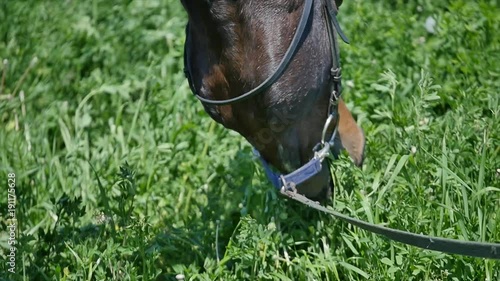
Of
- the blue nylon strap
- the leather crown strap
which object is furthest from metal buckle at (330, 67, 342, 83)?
the blue nylon strap

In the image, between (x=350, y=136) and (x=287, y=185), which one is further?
(x=350, y=136)

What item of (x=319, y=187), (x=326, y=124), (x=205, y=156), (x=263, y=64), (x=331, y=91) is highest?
(x=263, y=64)

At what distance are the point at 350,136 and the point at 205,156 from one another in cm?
123

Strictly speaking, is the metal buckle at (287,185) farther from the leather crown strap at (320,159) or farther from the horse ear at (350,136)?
the horse ear at (350,136)

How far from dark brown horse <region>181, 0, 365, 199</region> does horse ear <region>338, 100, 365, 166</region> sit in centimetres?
47

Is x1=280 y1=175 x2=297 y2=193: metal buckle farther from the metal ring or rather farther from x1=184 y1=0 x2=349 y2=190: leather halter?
the metal ring

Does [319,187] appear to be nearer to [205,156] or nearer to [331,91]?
[331,91]

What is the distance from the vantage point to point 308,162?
334 centimetres

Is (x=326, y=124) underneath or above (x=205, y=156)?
above

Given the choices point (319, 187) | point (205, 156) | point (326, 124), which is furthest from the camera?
point (205, 156)

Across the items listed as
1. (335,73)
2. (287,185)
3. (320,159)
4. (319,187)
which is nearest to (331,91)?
(335,73)

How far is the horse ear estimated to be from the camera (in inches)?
144

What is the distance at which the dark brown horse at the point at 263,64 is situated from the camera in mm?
2899

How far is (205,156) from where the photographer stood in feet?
15.6
